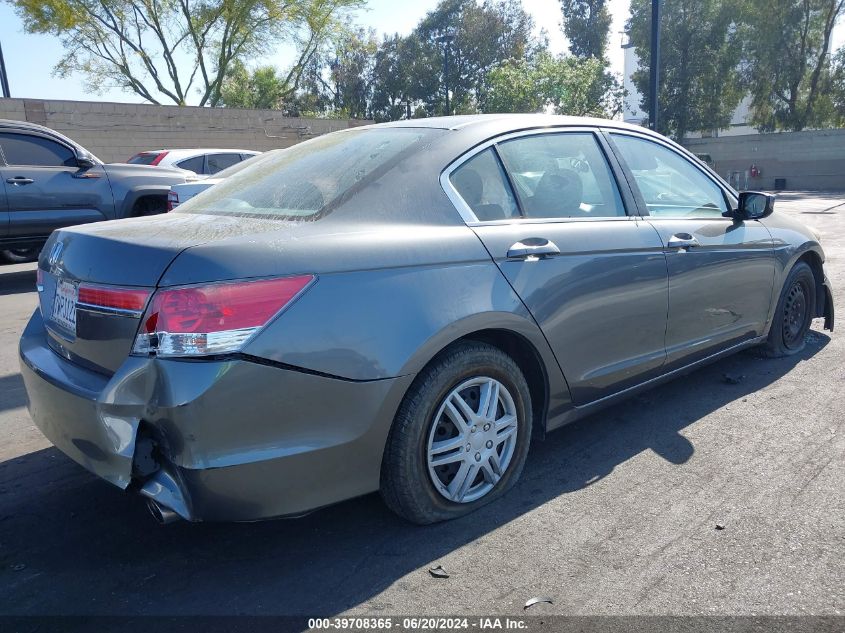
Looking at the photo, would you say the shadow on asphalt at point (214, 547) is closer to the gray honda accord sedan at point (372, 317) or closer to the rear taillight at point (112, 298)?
the gray honda accord sedan at point (372, 317)

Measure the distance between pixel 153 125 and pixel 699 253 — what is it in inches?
869

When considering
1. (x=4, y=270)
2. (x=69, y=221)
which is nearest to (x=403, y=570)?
(x=69, y=221)

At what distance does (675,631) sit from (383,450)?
113 centimetres

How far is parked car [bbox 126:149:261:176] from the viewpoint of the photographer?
1202cm

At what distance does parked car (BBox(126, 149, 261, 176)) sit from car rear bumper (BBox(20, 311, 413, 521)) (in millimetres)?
10200

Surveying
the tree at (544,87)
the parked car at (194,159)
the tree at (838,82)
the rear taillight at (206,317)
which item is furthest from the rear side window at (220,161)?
the tree at (838,82)

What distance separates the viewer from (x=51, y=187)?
8758mm

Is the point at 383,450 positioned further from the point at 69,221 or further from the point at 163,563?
the point at 69,221

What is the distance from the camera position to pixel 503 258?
3.01 m

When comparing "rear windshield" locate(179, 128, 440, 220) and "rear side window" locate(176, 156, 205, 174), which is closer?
"rear windshield" locate(179, 128, 440, 220)

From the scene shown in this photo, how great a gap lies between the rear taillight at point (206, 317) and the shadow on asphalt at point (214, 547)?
877mm

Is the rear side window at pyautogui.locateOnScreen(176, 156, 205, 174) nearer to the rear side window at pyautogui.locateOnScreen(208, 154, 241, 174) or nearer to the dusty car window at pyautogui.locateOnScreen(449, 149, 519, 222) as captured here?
the rear side window at pyautogui.locateOnScreen(208, 154, 241, 174)

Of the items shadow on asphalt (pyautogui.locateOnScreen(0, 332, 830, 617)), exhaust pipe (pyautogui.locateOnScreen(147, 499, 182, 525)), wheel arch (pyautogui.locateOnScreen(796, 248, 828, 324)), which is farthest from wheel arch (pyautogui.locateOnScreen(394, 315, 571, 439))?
wheel arch (pyautogui.locateOnScreen(796, 248, 828, 324))

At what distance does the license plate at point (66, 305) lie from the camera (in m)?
2.72
